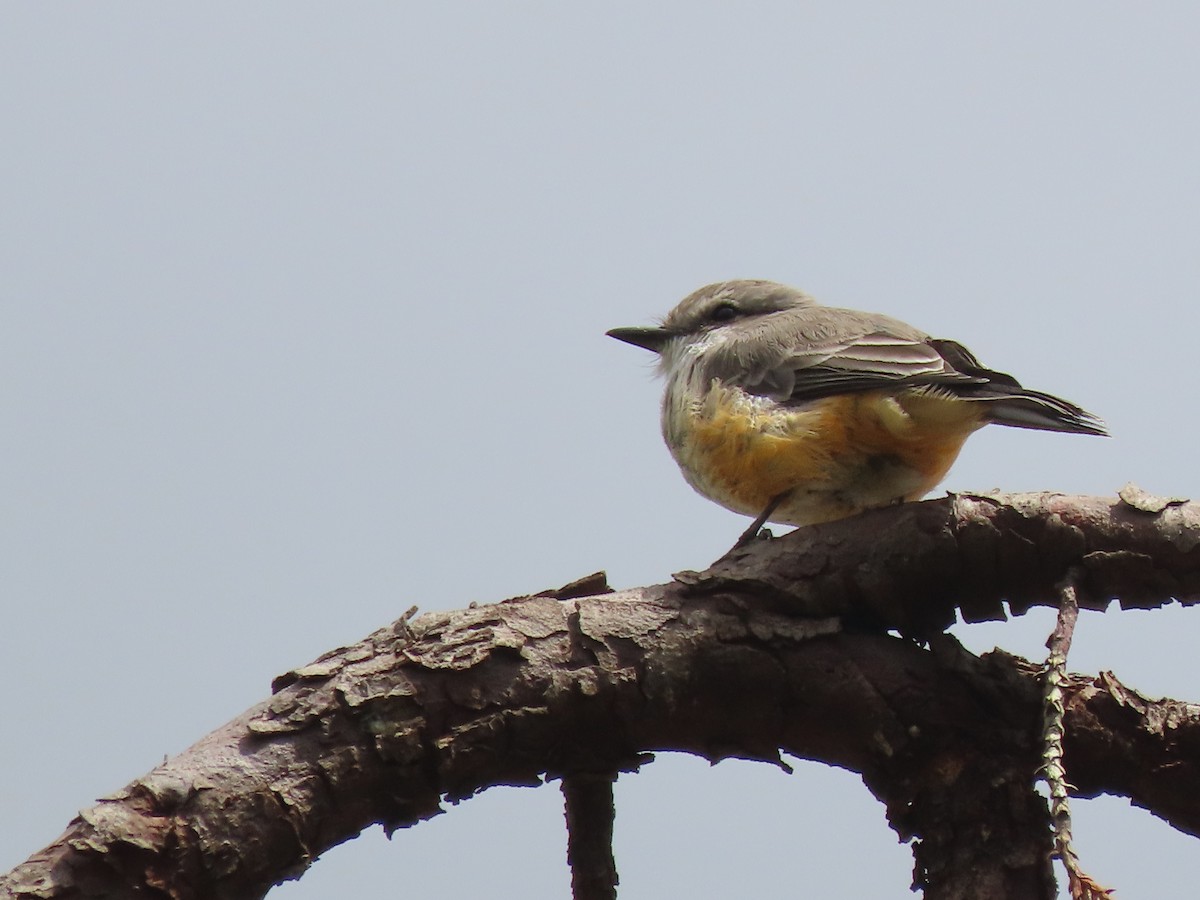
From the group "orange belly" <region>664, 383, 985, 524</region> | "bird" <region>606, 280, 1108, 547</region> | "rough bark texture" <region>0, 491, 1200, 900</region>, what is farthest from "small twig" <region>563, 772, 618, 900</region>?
"orange belly" <region>664, 383, 985, 524</region>

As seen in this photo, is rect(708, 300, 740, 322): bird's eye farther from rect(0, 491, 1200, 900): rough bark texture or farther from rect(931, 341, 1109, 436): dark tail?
rect(0, 491, 1200, 900): rough bark texture

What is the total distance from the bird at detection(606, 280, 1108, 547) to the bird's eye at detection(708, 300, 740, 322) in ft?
2.70

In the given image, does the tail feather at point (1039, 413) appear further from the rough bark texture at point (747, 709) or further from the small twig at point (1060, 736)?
the small twig at point (1060, 736)

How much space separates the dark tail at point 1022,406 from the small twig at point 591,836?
1563 mm

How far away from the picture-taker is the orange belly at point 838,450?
3.65m

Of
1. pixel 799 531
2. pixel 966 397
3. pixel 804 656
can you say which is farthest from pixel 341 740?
pixel 966 397

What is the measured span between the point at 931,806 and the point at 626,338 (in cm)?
281

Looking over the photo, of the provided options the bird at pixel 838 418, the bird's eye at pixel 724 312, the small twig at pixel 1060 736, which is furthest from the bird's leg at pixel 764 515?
the bird's eye at pixel 724 312

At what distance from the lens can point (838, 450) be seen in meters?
3.72

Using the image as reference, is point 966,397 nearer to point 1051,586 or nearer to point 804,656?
point 1051,586

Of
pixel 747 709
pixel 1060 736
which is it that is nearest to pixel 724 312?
pixel 747 709

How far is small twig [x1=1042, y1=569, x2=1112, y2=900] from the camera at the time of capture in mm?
2219

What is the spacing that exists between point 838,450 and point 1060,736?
53.2 inches

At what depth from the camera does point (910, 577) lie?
9.80ft
